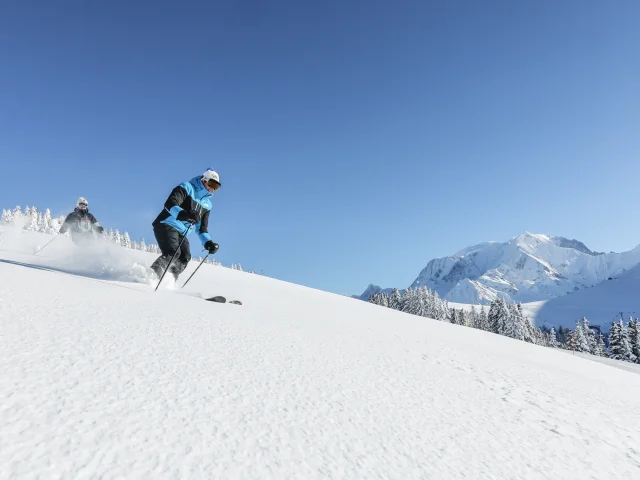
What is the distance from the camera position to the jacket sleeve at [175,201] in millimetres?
6172

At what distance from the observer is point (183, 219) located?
5801 millimetres

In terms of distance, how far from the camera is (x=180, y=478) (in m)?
1.12

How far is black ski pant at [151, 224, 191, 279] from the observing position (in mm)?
6135

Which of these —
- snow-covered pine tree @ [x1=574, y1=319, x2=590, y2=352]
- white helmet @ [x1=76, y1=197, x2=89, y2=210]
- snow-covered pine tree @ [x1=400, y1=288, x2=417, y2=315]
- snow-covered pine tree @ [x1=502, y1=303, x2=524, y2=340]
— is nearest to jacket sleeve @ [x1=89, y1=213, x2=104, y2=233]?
white helmet @ [x1=76, y1=197, x2=89, y2=210]

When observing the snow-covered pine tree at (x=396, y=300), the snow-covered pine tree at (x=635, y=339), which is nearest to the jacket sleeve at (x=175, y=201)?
the snow-covered pine tree at (x=635, y=339)

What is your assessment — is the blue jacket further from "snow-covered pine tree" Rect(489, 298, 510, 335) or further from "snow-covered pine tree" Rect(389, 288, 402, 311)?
"snow-covered pine tree" Rect(389, 288, 402, 311)

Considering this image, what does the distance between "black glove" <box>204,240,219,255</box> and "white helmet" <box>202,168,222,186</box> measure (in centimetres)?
122

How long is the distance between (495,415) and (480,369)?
1.14 meters

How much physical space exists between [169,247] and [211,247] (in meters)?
0.74

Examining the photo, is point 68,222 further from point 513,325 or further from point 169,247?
point 513,325

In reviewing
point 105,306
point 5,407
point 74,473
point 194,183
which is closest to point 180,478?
point 74,473

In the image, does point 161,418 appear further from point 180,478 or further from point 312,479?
point 312,479

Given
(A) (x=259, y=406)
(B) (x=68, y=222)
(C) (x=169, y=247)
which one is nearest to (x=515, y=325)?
(C) (x=169, y=247)

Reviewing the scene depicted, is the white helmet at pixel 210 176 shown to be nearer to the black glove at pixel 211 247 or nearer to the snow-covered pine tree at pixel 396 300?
the black glove at pixel 211 247
